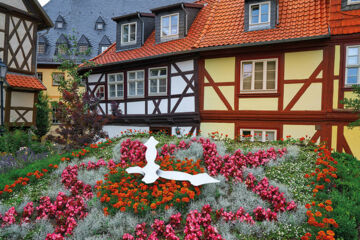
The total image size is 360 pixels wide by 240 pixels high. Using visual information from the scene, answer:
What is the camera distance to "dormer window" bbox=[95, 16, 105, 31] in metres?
25.2

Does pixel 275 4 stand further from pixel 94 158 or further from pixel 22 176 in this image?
pixel 22 176

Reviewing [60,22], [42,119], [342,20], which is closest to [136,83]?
[342,20]

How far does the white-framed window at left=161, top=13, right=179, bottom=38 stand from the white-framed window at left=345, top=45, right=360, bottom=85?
6841 millimetres

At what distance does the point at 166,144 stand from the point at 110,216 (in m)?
2.66

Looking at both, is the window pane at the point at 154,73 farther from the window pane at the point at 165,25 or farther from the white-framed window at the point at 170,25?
the window pane at the point at 165,25

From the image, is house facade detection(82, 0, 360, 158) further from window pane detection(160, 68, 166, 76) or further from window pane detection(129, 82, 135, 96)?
window pane detection(129, 82, 135, 96)

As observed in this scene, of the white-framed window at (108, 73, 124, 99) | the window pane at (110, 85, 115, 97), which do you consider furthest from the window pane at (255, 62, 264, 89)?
the window pane at (110, 85, 115, 97)

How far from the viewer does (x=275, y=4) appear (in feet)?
33.8

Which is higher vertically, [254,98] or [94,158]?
[254,98]

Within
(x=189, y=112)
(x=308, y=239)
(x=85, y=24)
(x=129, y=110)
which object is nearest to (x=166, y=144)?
(x=308, y=239)

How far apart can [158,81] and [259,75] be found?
Result: 4.39m

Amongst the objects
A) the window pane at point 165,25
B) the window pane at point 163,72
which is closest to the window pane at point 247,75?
the window pane at point 163,72

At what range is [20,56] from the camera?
43.4 ft

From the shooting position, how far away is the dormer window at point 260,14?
34.5 feet
